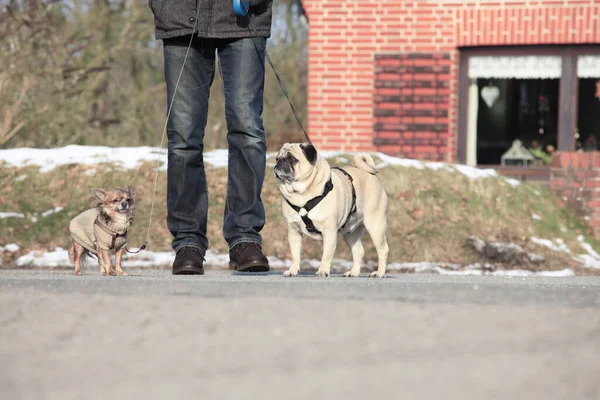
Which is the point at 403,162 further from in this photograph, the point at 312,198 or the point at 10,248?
the point at 312,198

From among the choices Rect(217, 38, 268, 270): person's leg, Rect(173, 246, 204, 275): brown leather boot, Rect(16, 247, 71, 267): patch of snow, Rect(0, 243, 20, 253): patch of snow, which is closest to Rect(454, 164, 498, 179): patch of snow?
Rect(16, 247, 71, 267): patch of snow

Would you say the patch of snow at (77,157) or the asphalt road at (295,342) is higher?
the patch of snow at (77,157)

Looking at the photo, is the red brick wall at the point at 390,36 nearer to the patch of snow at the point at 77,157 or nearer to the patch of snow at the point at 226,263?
the patch of snow at the point at 77,157

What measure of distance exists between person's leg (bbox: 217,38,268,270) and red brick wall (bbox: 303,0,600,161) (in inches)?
295

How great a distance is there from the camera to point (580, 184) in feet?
36.9

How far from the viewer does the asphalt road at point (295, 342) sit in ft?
10.2

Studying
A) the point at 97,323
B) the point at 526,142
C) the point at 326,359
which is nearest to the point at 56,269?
the point at 97,323

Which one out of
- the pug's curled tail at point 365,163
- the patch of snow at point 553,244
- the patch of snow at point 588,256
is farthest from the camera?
the patch of snow at point 553,244

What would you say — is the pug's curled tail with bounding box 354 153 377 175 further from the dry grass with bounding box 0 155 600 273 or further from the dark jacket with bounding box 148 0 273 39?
the dry grass with bounding box 0 155 600 273

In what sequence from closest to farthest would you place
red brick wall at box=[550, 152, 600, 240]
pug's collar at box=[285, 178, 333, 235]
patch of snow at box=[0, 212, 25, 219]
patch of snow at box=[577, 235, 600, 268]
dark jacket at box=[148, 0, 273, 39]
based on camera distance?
pug's collar at box=[285, 178, 333, 235]
dark jacket at box=[148, 0, 273, 39]
patch of snow at box=[577, 235, 600, 268]
patch of snow at box=[0, 212, 25, 219]
red brick wall at box=[550, 152, 600, 240]

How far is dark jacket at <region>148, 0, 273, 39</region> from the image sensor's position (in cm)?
627

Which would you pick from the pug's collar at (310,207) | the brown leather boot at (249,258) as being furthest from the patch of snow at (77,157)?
the pug's collar at (310,207)

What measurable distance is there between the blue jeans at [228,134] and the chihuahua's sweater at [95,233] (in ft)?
0.97

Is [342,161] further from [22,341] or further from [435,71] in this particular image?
[22,341]
